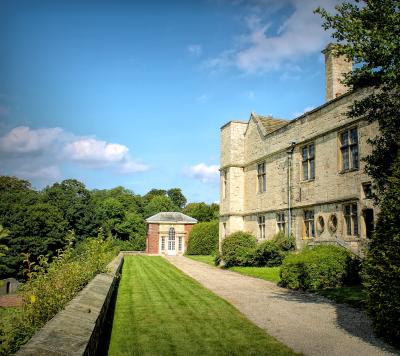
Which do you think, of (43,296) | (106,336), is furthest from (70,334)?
(43,296)

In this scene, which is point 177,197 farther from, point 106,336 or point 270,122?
point 106,336

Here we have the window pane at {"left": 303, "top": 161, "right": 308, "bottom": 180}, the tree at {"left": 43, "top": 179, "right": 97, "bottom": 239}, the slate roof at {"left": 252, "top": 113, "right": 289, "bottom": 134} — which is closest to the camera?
the window pane at {"left": 303, "top": 161, "right": 308, "bottom": 180}

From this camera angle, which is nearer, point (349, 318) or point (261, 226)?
point (349, 318)

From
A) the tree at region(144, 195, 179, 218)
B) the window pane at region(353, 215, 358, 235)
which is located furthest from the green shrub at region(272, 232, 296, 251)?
the tree at region(144, 195, 179, 218)

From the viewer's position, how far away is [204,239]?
4353 cm

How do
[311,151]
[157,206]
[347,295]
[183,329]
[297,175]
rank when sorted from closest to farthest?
1. [183,329]
2. [347,295]
3. [311,151]
4. [297,175]
5. [157,206]

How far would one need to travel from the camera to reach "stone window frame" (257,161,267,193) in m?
25.0

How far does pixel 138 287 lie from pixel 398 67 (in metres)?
10.7

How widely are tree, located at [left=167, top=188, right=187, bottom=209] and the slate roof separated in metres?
76.7

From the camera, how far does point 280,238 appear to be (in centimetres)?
2214

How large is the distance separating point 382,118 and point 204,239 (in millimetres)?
35549

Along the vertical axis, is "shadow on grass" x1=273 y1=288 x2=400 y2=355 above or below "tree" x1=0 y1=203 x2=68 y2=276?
below

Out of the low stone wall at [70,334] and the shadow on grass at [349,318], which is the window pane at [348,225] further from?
the low stone wall at [70,334]

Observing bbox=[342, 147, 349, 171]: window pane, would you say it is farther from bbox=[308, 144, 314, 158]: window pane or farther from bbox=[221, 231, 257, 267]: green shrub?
bbox=[221, 231, 257, 267]: green shrub
